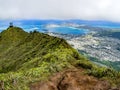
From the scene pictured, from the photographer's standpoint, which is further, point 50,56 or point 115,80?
point 50,56

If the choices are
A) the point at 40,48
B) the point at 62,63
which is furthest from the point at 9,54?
the point at 62,63

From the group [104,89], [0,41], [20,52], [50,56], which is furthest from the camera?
[0,41]

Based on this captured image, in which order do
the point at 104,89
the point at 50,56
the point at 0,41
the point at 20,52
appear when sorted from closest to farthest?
the point at 104,89 → the point at 50,56 → the point at 20,52 → the point at 0,41

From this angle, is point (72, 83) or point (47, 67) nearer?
point (72, 83)

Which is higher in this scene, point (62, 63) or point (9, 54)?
point (62, 63)

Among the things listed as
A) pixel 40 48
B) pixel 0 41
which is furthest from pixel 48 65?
pixel 0 41

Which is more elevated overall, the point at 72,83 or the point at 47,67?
the point at 47,67

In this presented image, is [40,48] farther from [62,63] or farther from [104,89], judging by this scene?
[104,89]
